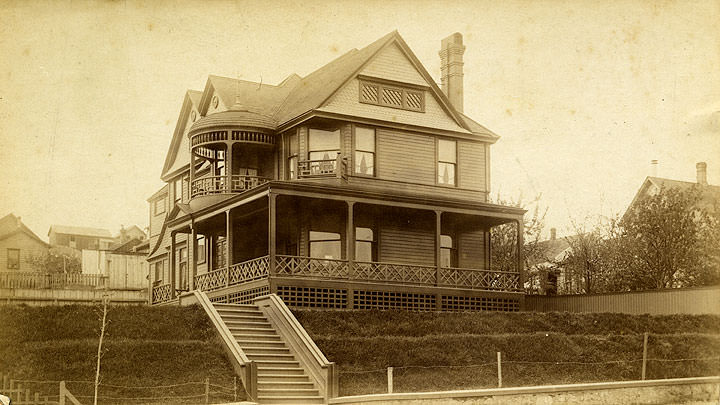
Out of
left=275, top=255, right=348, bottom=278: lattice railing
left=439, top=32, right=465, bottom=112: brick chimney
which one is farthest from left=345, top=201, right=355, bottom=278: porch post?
left=439, top=32, right=465, bottom=112: brick chimney

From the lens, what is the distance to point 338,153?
104 feet

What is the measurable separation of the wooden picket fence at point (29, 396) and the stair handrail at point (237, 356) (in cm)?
382

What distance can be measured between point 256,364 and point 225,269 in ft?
31.5

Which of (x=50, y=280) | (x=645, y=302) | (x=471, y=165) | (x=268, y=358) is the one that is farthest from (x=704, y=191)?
(x=50, y=280)

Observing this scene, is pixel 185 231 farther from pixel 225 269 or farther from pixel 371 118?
pixel 371 118

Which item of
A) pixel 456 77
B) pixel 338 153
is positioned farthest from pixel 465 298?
pixel 456 77

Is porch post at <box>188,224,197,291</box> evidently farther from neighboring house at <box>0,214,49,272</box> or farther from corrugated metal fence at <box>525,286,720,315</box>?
neighboring house at <box>0,214,49,272</box>

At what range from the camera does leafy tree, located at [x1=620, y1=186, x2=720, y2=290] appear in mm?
37938

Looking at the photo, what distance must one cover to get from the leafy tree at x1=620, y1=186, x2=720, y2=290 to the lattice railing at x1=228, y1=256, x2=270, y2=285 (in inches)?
697

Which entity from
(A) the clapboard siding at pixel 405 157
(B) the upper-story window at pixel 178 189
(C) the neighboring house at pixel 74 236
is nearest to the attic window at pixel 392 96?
(A) the clapboard siding at pixel 405 157

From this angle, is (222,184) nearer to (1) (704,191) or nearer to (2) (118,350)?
(2) (118,350)

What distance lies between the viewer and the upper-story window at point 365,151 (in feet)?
107

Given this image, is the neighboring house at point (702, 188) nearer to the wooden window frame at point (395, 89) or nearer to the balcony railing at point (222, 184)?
the wooden window frame at point (395, 89)

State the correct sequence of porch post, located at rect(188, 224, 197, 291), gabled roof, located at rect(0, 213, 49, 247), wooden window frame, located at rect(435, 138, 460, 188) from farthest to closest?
gabled roof, located at rect(0, 213, 49, 247)
wooden window frame, located at rect(435, 138, 460, 188)
porch post, located at rect(188, 224, 197, 291)
